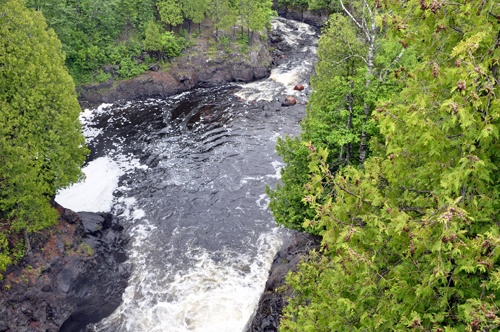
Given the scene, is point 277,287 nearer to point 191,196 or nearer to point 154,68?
point 191,196

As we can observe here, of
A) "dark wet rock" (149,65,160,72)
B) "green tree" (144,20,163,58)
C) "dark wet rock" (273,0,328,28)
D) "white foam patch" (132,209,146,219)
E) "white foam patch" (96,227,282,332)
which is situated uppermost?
"green tree" (144,20,163,58)

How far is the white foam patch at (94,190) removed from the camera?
25.3 m

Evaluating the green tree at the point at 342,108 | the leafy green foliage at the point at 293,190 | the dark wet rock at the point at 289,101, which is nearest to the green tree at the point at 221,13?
the dark wet rock at the point at 289,101

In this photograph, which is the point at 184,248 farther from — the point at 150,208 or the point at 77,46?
the point at 77,46

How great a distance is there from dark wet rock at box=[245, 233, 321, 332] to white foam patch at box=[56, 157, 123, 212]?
15093 mm

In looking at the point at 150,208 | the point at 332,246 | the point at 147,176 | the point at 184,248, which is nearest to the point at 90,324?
the point at 184,248

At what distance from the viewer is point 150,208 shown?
82.2 feet

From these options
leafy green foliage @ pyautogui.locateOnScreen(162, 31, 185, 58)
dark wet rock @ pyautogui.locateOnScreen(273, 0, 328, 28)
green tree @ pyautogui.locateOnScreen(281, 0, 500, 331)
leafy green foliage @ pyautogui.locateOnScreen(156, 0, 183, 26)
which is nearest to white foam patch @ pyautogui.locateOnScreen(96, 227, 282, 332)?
green tree @ pyautogui.locateOnScreen(281, 0, 500, 331)

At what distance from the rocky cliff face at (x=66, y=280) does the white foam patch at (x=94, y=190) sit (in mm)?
4553

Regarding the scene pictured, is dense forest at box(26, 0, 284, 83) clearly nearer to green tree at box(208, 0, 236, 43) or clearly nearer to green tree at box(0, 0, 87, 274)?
green tree at box(208, 0, 236, 43)

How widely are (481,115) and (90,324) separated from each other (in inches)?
780

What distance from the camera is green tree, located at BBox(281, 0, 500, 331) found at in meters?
4.44

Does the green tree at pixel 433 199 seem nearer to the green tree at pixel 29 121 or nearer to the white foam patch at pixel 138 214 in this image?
the green tree at pixel 29 121

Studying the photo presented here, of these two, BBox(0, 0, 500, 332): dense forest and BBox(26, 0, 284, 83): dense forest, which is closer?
BBox(0, 0, 500, 332): dense forest
